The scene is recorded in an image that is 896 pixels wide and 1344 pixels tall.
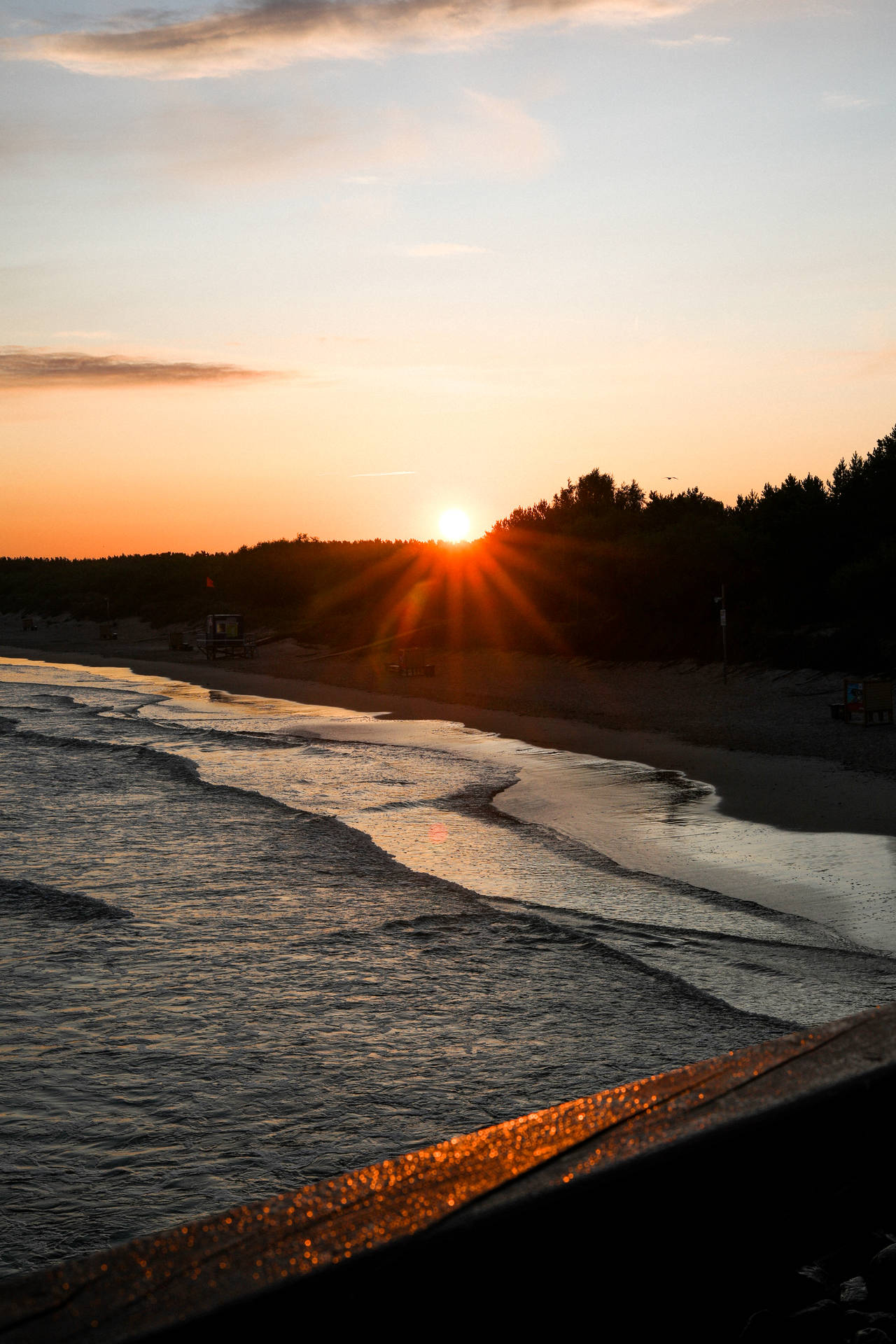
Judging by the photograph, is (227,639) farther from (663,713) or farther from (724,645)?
(663,713)

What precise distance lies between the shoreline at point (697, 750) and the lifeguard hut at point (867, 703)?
390 millimetres

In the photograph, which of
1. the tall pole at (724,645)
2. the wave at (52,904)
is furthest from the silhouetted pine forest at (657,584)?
the wave at (52,904)

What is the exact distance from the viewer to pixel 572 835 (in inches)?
481

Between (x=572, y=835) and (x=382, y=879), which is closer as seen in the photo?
(x=382, y=879)

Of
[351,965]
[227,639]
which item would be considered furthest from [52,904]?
[227,639]

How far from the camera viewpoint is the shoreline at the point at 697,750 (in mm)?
13633

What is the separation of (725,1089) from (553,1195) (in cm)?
33

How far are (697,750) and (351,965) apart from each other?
41.9 feet

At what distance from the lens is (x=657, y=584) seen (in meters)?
35.6

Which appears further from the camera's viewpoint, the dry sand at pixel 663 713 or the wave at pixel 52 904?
the dry sand at pixel 663 713

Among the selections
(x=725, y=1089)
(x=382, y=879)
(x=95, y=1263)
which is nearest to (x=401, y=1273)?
(x=95, y=1263)

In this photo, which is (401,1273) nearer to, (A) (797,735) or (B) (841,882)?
(B) (841,882)

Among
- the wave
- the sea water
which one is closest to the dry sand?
the sea water

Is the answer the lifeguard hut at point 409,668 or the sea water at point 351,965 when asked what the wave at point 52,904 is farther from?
the lifeguard hut at point 409,668
